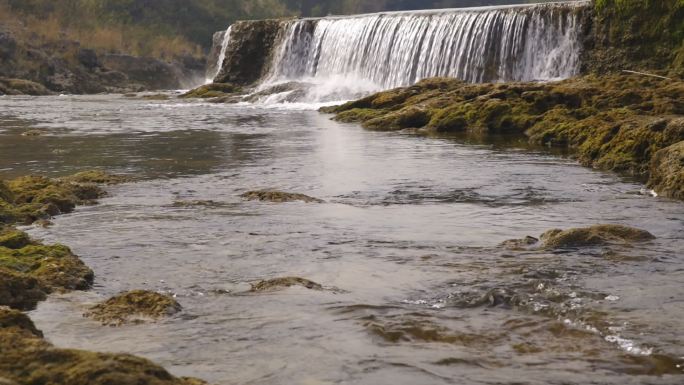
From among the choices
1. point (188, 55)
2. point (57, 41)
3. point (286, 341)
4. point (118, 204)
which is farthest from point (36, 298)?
point (188, 55)

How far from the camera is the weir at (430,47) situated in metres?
28.9

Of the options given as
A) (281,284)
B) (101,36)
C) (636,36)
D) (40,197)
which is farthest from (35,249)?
(101,36)

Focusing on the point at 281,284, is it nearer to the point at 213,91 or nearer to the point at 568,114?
the point at 568,114

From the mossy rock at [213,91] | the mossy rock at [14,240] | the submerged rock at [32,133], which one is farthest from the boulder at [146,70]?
the mossy rock at [14,240]

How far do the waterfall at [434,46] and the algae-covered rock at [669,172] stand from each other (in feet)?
54.0

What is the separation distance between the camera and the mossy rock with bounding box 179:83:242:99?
134 feet

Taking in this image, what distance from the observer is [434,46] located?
32875mm

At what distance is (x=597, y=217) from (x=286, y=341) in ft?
17.6

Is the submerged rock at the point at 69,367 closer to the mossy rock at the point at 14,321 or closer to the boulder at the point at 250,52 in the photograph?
the mossy rock at the point at 14,321

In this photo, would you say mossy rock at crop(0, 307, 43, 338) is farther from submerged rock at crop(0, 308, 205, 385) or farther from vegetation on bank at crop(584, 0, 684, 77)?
vegetation on bank at crop(584, 0, 684, 77)

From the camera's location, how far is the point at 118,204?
11.5 metres

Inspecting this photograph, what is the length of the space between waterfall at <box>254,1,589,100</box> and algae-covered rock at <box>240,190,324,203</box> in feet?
59.3

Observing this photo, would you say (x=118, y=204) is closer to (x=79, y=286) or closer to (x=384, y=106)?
(x=79, y=286)

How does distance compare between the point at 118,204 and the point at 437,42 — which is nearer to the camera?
the point at 118,204
